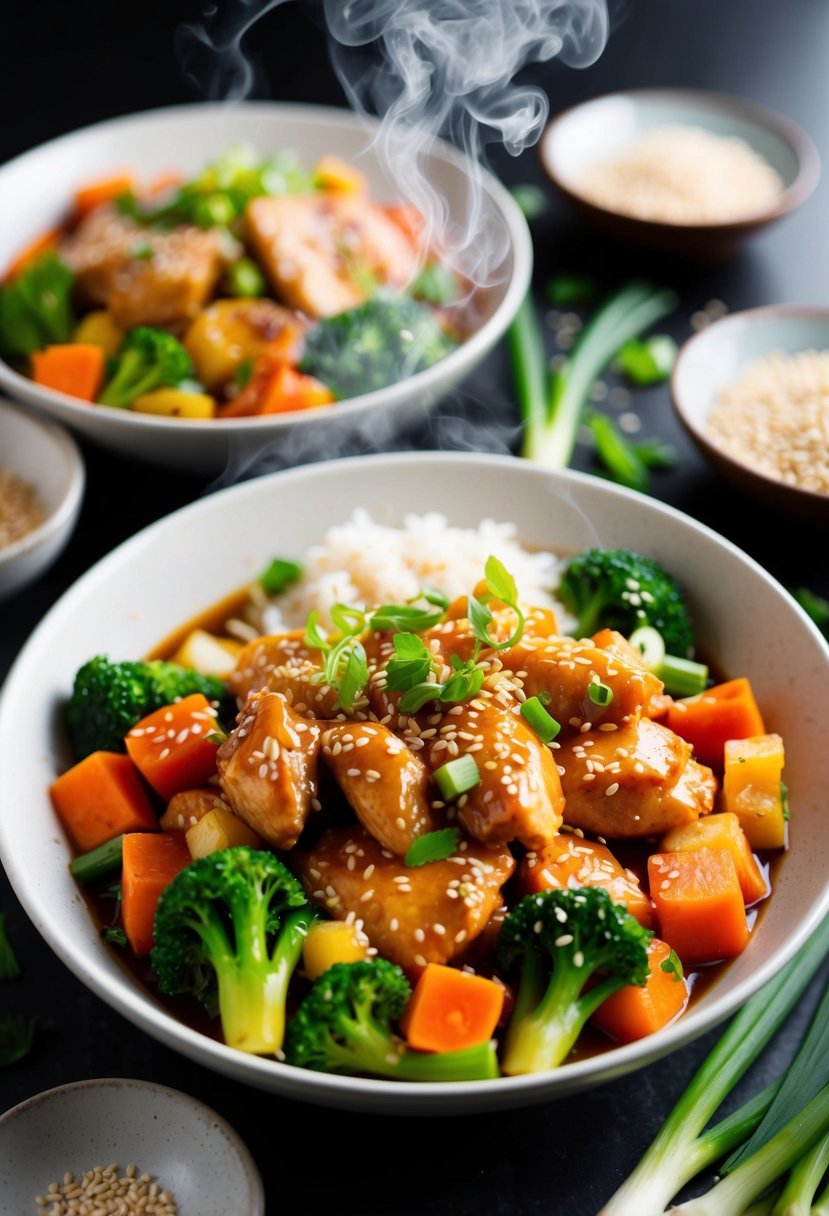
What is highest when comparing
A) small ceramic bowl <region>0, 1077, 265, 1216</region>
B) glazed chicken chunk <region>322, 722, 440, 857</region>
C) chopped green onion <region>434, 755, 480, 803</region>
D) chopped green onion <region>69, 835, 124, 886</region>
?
chopped green onion <region>434, 755, 480, 803</region>

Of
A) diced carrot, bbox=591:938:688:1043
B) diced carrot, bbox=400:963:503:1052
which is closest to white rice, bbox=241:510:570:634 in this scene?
diced carrot, bbox=591:938:688:1043

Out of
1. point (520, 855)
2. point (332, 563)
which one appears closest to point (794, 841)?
point (520, 855)

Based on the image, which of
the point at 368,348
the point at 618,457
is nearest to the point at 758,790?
the point at 618,457

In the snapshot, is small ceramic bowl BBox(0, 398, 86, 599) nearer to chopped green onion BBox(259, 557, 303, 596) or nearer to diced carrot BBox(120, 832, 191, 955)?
chopped green onion BBox(259, 557, 303, 596)

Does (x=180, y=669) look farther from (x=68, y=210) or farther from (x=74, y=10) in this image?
(x=74, y=10)

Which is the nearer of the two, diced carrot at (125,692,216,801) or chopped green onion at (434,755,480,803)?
chopped green onion at (434,755,480,803)
